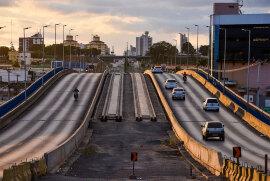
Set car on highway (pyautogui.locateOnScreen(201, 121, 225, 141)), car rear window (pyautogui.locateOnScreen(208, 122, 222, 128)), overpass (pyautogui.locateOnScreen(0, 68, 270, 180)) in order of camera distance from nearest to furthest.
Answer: overpass (pyautogui.locateOnScreen(0, 68, 270, 180)) < car on highway (pyautogui.locateOnScreen(201, 121, 225, 141)) < car rear window (pyautogui.locateOnScreen(208, 122, 222, 128))

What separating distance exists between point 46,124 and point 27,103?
504 inches

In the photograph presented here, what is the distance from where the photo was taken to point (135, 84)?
94.5 m

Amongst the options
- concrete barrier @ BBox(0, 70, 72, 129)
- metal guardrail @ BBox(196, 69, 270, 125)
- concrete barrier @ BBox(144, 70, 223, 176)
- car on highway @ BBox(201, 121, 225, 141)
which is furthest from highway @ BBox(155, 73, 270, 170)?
concrete barrier @ BBox(0, 70, 72, 129)

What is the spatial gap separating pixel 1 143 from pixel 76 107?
22.9m

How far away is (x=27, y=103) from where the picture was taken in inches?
2857

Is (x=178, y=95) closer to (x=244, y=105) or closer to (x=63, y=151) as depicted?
(x=244, y=105)

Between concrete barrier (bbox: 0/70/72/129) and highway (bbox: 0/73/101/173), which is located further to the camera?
concrete barrier (bbox: 0/70/72/129)

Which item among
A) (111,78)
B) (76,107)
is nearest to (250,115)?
(76,107)

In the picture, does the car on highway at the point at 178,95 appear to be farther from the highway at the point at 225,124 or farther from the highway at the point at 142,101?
the highway at the point at 142,101

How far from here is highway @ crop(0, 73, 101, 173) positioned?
4441cm

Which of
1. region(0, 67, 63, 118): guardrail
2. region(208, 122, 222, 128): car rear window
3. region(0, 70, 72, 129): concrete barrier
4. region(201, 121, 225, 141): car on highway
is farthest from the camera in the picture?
region(0, 67, 63, 118): guardrail

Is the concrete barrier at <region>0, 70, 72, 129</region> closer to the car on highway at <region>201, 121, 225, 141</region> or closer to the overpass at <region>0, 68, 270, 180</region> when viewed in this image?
the overpass at <region>0, 68, 270, 180</region>

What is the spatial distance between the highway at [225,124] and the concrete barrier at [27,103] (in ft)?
51.2

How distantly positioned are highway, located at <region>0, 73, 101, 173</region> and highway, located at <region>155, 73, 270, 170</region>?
10143mm
